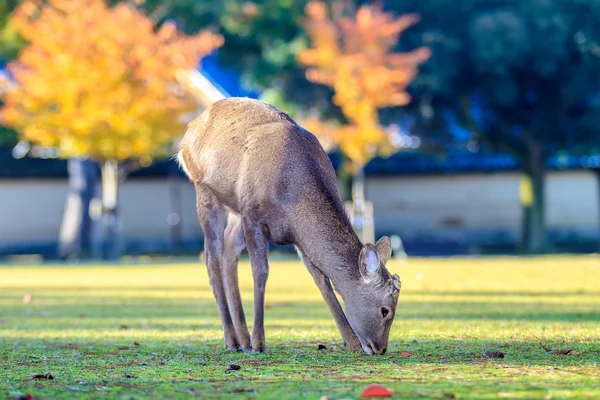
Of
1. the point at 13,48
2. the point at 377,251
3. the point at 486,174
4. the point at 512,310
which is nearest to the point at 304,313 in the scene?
the point at 512,310

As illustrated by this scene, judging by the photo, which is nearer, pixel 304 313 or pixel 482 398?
pixel 482 398

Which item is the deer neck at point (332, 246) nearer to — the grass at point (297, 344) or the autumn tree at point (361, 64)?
the grass at point (297, 344)

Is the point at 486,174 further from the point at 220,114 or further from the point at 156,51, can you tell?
the point at 220,114

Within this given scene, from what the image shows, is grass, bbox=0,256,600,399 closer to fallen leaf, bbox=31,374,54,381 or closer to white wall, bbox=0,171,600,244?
fallen leaf, bbox=31,374,54,381

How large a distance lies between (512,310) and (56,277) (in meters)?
13.2

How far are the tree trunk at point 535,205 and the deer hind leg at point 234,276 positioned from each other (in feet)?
90.5

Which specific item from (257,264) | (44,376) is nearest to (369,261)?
(257,264)

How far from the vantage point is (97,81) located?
31.9 m

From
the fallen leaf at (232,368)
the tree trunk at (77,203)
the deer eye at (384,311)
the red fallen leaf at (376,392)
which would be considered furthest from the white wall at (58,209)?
the red fallen leaf at (376,392)

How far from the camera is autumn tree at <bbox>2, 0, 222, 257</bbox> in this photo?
31.8 m

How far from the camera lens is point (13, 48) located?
35.4m

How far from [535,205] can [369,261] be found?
96.8 feet

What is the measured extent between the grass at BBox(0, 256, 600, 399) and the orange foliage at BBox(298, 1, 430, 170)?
47.6ft

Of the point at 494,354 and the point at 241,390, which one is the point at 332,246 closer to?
the point at 494,354
